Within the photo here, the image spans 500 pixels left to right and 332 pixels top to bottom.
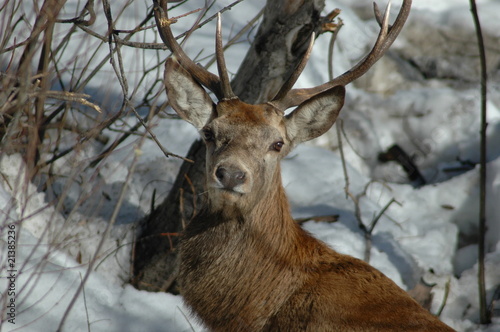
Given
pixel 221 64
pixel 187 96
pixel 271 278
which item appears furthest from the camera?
pixel 187 96

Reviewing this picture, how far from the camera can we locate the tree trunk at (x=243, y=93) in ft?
14.1

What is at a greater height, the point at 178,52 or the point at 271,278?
the point at 178,52

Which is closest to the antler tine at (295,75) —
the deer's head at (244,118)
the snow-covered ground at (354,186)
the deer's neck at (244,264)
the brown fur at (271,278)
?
the deer's head at (244,118)

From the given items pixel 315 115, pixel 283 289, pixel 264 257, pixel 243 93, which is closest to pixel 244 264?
pixel 264 257

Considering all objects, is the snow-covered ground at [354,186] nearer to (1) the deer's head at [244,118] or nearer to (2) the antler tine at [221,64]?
(1) the deer's head at [244,118]

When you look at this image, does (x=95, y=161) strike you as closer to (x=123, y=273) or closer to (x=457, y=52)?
(x=123, y=273)

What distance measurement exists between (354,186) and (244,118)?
111 inches

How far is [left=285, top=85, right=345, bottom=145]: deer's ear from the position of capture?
11.7ft

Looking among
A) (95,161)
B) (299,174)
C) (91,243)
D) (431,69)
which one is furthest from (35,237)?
(431,69)

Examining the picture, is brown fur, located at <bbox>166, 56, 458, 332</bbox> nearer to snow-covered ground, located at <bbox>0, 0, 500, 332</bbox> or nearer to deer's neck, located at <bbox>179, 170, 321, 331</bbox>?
deer's neck, located at <bbox>179, 170, 321, 331</bbox>

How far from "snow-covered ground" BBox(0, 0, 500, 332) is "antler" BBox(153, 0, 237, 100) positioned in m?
0.72

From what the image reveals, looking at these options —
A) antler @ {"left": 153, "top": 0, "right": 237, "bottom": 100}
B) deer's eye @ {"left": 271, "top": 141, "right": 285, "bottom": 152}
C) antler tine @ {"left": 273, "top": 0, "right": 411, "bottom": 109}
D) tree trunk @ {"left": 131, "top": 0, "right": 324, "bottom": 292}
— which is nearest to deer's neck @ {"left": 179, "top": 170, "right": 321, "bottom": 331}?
deer's eye @ {"left": 271, "top": 141, "right": 285, "bottom": 152}

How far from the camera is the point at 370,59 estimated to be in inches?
143

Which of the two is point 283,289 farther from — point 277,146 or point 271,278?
point 277,146
